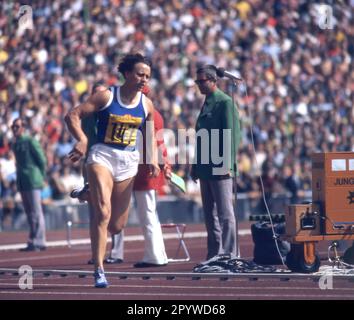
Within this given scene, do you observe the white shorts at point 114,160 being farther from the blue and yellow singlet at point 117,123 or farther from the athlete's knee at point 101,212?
the athlete's knee at point 101,212

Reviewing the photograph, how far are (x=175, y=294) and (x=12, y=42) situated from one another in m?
19.8

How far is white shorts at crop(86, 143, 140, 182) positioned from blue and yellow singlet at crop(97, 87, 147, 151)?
0.22ft

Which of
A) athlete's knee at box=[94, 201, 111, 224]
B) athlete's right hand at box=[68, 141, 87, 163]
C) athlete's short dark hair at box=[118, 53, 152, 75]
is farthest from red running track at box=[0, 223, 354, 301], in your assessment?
athlete's short dark hair at box=[118, 53, 152, 75]

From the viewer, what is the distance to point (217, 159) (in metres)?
16.6

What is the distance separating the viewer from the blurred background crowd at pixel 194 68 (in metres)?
30.8

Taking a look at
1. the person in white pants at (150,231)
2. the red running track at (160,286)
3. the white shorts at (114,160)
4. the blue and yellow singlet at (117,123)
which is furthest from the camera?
the person in white pants at (150,231)

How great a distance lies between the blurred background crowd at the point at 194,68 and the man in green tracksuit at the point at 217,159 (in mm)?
11723

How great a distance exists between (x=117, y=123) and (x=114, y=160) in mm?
373

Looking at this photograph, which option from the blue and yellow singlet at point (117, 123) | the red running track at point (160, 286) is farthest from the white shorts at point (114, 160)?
the red running track at point (160, 286)

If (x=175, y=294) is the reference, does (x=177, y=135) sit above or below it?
above
